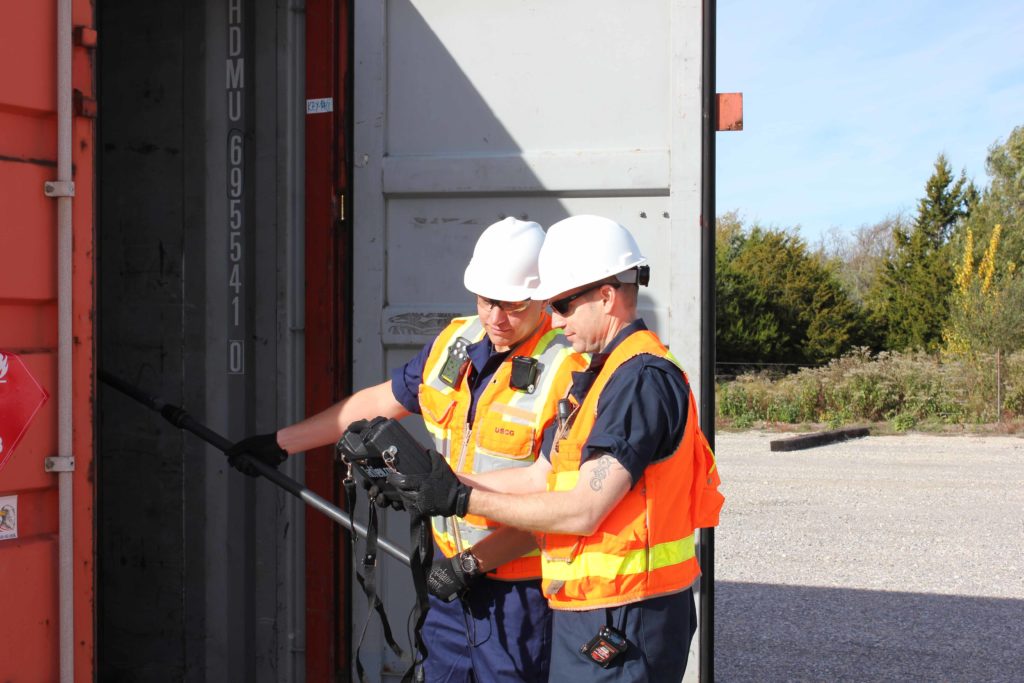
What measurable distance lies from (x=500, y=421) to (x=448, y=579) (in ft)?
1.43

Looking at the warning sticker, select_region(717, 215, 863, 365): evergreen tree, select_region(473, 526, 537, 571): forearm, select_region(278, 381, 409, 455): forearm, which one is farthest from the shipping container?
select_region(717, 215, 863, 365): evergreen tree

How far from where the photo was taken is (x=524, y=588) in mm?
2783

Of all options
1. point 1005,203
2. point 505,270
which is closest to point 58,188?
point 505,270

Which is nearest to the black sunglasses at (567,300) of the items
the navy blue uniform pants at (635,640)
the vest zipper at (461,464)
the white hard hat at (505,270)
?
the white hard hat at (505,270)

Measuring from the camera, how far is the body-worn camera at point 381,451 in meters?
2.50

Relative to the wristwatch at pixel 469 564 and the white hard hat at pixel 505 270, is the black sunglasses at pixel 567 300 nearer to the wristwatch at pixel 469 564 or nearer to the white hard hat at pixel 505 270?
the white hard hat at pixel 505 270

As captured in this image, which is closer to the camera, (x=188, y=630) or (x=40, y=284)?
(x=40, y=284)

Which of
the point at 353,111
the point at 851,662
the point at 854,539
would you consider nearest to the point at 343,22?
the point at 353,111

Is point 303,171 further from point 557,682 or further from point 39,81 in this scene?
point 557,682

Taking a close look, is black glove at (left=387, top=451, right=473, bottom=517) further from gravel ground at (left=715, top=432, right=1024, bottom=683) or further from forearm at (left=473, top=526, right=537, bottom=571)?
gravel ground at (left=715, top=432, right=1024, bottom=683)

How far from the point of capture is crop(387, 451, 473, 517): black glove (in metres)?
2.45

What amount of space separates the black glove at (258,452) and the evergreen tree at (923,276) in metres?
24.5

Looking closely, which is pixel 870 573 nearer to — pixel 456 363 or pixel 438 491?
A: pixel 456 363

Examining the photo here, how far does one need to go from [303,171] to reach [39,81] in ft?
4.44
